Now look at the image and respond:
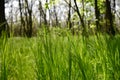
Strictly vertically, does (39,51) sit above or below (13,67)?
above

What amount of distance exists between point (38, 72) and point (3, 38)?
371 millimetres

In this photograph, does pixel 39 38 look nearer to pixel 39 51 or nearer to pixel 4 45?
pixel 39 51

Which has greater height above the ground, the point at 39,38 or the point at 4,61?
the point at 39,38

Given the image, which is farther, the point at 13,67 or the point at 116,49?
the point at 13,67

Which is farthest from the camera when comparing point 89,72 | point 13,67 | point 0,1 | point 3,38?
point 0,1

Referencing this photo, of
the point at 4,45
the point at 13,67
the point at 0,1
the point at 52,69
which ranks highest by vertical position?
the point at 0,1

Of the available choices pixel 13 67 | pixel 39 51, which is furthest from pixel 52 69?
pixel 13 67

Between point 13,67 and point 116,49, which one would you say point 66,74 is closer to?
point 116,49

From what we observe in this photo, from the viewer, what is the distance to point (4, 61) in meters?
1.77

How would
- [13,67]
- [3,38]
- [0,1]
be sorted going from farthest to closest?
[0,1] → [13,67] → [3,38]

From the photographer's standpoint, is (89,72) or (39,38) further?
(39,38)

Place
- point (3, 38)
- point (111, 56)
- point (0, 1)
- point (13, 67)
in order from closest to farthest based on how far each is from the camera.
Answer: point (111, 56)
point (3, 38)
point (13, 67)
point (0, 1)

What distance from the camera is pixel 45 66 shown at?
169cm

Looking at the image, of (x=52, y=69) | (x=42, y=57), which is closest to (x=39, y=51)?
(x=42, y=57)
